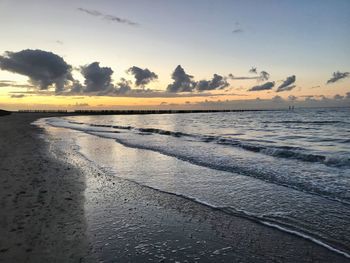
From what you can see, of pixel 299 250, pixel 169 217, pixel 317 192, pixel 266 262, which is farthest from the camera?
pixel 317 192

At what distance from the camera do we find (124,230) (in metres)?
6.61

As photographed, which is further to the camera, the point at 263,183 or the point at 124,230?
the point at 263,183

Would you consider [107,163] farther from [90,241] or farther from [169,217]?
[90,241]

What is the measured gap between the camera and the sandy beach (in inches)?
214

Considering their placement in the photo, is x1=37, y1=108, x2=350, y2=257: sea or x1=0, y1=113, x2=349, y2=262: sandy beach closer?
x1=0, y1=113, x2=349, y2=262: sandy beach

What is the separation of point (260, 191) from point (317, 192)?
1908 mm

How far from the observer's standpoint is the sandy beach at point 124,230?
17.8 ft

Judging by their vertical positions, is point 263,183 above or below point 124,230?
below

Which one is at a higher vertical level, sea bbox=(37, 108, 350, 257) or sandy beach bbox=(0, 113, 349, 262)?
sandy beach bbox=(0, 113, 349, 262)

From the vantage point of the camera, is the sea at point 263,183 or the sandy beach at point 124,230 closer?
the sandy beach at point 124,230

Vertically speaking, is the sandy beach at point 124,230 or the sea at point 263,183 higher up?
the sandy beach at point 124,230

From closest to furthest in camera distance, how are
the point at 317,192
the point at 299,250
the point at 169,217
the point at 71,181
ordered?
the point at 299,250, the point at 169,217, the point at 317,192, the point at 71,181

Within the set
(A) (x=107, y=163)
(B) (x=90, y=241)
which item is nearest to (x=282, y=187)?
(B) (x=90, y=241)

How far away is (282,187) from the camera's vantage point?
10906mm
